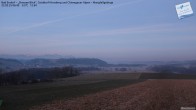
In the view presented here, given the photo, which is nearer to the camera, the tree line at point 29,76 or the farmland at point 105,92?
the farmland at point 105,92

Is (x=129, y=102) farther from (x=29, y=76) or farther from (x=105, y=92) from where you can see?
(x=29, y=76)

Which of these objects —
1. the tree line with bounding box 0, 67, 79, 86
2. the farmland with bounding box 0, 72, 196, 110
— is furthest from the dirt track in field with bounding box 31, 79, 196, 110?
the tree line with bounding box 0, 67, 79, 86

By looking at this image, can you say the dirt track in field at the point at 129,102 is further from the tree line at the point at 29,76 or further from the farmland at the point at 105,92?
the tree line at the point at 29,76

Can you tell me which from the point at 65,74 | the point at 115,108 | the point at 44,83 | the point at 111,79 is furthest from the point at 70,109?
the point at 111,79

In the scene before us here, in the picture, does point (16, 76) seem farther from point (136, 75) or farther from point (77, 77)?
point (136, 75)

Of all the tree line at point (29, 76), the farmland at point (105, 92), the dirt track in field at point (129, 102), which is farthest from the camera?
the tree line at point (29, 76)

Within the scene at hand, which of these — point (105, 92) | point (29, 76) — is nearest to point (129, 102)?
point (105, 92)

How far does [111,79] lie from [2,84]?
1808 cm

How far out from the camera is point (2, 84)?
31.0m

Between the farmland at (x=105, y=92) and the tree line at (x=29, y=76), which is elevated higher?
the tree line at (x=29, y=76)

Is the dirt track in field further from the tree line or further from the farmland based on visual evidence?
the tree line

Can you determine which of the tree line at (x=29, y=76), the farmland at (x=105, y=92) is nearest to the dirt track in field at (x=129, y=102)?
the farmland at (x=105, y=92)

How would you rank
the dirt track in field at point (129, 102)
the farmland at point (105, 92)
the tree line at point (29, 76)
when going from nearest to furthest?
the dirt track in field at point (129, 102) < the farmland at point (105, 92) < the tree line at point (29, 76)

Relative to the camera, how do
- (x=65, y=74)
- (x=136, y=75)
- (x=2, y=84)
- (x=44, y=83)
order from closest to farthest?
(x=2, y=84) < (x=44, y=83) < (x=65, y=74) < (x=136, y=75)
